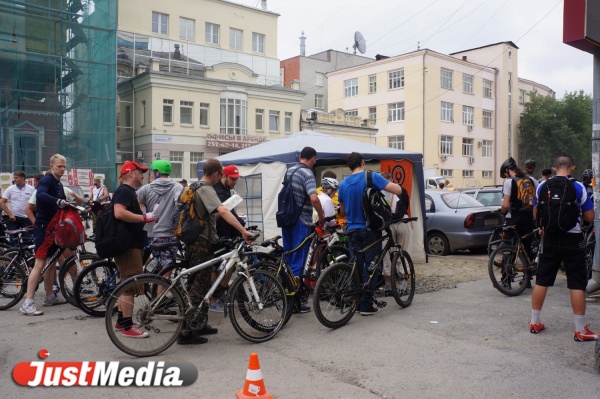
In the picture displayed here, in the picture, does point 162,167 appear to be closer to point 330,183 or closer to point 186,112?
point 330,183

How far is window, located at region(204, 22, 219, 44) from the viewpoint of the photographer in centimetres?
4394

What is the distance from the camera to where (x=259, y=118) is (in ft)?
131

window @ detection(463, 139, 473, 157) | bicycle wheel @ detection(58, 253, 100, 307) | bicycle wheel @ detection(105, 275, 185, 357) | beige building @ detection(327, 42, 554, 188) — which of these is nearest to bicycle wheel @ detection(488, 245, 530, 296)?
bicycle wheel @ detection(105, 275, 185, 357)

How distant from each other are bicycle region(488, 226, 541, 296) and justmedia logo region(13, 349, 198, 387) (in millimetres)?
4558

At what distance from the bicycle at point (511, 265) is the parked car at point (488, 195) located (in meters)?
5.74

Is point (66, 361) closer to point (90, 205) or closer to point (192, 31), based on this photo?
point (90, 205)

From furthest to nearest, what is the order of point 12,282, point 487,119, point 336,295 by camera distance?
point 487,119 < point 12,282 < point 336,295

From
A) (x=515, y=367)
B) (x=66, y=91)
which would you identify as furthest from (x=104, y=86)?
(x=515, y=367)

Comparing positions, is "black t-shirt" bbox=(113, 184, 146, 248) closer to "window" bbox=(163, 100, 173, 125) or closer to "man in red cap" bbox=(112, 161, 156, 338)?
"man in red cap" bbox=(112, 161, 156, 338)

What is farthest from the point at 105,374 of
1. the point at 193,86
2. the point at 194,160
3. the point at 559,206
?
the point at 193,86

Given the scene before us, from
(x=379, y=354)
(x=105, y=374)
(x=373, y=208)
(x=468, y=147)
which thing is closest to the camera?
(x=105, y=374)

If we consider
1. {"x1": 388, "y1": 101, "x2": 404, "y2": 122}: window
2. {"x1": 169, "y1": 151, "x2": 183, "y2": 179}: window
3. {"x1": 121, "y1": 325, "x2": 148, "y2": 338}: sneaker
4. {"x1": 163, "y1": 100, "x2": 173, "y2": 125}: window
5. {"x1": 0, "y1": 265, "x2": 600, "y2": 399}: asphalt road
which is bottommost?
{"x1": 0, "y1": 265, "x2": 600, "y2": 399}: asphalt road

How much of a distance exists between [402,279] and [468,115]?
1837 inches

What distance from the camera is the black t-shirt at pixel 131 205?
18.4 ft
